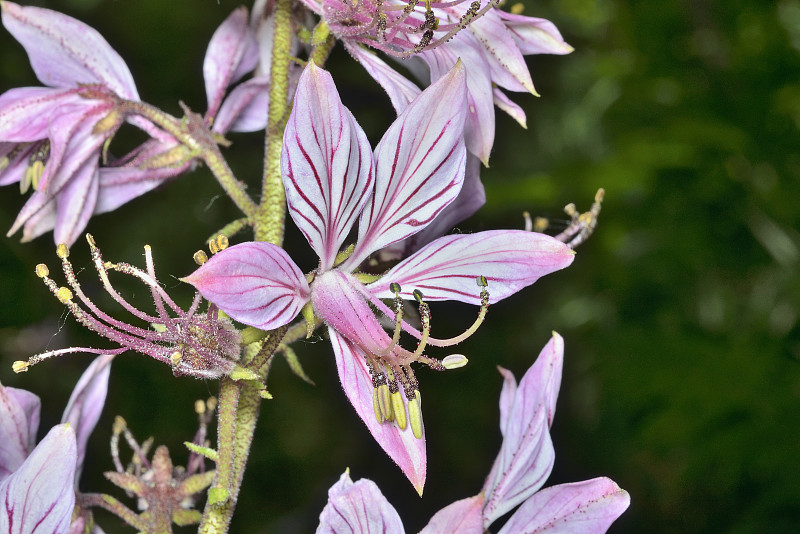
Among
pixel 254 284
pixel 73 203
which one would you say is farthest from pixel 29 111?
pixel 254 284

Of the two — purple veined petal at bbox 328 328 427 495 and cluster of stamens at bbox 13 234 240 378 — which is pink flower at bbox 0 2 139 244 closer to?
cluster of stamens at bbox 13 234 240 378

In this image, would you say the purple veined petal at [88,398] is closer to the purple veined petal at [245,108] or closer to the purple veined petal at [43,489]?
the purple veined petal at [43,489]

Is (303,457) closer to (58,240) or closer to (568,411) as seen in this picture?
(568,411)

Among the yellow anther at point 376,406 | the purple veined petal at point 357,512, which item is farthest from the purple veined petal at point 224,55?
the purple veined petal at point 357,512

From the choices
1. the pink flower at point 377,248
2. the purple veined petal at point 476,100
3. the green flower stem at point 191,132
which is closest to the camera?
the pink flower at point 377,248

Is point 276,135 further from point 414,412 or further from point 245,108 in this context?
point 414,412

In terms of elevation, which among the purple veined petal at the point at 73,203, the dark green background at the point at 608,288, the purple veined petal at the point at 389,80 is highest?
the purple veined petal at the point at 389,80

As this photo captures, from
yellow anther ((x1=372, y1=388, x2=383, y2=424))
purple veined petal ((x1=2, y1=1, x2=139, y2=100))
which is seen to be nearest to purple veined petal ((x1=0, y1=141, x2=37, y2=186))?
purple veined petal ((x1=2, y1=1, x2=139, y2=100))
